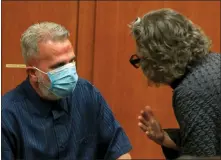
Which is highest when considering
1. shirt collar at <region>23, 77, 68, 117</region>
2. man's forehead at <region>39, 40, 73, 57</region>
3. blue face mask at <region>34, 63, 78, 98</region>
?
man's forehead at <region>39, 40, 73, 57</region>

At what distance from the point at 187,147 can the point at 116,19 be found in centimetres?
136

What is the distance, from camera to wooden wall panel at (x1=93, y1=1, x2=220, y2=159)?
2582 mm

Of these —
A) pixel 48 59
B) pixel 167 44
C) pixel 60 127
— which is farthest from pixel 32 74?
pixel 167 44

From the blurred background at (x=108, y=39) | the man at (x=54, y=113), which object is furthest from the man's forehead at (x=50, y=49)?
the blurred background at (x=108, y=39)

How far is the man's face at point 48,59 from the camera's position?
5.59 ft

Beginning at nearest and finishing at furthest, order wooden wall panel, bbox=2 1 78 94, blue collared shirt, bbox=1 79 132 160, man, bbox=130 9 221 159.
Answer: man, bbox=130 9 221 159
blue collared shirt, bbox=1 79 132 160
wooden wall panel, bbox=2 1 78 94

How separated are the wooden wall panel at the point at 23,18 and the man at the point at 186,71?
46.9 inches

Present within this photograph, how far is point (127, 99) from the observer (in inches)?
104

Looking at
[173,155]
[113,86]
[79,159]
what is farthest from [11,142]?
[113,86]

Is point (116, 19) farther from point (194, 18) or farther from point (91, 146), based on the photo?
point (91, 146)

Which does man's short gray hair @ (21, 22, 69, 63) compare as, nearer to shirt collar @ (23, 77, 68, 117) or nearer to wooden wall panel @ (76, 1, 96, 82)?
shirt collar @ (23, 77, 68, 117)

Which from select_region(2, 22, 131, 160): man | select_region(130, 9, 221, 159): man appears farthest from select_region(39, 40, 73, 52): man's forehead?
select_region(130, 9, 221, 159): man

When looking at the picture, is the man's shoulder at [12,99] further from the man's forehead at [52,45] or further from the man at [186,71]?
the man at [186,71]

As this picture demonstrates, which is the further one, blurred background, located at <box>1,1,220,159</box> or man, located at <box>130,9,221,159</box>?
blurred background, located at <box>1,1,220,159</box>
